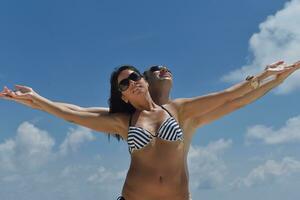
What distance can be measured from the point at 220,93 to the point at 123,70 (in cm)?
158

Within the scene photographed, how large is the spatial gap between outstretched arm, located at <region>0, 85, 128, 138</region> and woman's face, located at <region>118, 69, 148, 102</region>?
34 cm

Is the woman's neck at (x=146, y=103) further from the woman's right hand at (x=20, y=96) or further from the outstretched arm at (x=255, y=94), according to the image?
the woman's right hand at (x=20, y=96)

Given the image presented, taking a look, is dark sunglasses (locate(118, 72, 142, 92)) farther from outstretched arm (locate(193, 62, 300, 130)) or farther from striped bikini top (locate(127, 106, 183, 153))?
outstretched arm (locate(193, 62, 300, 130))

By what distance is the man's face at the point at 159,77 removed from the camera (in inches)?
294

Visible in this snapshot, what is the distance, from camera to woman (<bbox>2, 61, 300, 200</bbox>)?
6582mm

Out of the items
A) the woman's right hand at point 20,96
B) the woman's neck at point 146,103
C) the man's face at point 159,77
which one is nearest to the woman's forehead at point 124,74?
the woman's neck at point 146,103

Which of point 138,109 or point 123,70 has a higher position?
point 123,70

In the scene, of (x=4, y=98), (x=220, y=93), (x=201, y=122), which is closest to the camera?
(x=220, y=93)

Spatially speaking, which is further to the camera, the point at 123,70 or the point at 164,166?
the point at 123,70

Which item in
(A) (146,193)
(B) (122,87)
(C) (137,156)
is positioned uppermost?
(B) (122,87)

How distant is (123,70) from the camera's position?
7.20m

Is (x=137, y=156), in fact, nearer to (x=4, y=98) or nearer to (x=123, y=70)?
(x=123, y=70)

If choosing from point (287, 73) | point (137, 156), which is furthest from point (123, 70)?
point (287, 73)

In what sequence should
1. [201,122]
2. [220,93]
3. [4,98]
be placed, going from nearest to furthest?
[220,93], [4,98], [201,122]
